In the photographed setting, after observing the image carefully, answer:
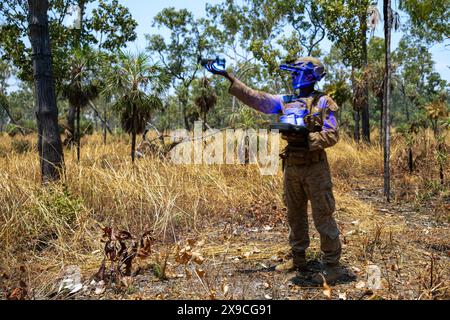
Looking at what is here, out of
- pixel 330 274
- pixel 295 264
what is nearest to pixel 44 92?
pixel 295 264

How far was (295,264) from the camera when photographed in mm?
3373

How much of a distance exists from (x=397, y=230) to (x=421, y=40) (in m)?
31.2

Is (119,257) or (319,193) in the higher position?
Answer: (319,193)

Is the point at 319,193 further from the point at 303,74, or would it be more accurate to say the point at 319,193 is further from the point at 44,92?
the point at 44,92

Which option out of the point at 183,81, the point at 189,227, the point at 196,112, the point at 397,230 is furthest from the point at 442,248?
the point at 183,81

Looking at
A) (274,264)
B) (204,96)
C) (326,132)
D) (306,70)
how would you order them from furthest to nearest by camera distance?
(204,96) → (274,264) → (306,70) → (326,132)

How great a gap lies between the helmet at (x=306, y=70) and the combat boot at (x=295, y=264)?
1.40 metres

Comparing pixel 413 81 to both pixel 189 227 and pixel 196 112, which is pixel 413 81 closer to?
pixel 196 112

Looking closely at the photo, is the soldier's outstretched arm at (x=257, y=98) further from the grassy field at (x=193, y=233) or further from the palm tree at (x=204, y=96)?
the palm tree at (x=204, y=96)

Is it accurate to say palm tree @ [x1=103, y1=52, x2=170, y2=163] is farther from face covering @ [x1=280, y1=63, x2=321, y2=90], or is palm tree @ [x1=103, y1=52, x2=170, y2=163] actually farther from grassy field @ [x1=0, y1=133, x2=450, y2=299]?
→ face covering @ [x1=280, y1=63, x2=321, y2=90]

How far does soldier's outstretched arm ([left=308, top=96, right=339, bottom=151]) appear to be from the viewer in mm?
2900

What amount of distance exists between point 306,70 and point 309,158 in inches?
27.7

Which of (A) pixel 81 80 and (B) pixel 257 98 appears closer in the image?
(B) pixel 257 98

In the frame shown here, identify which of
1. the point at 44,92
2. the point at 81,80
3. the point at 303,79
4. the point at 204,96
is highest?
the point at 204,96
